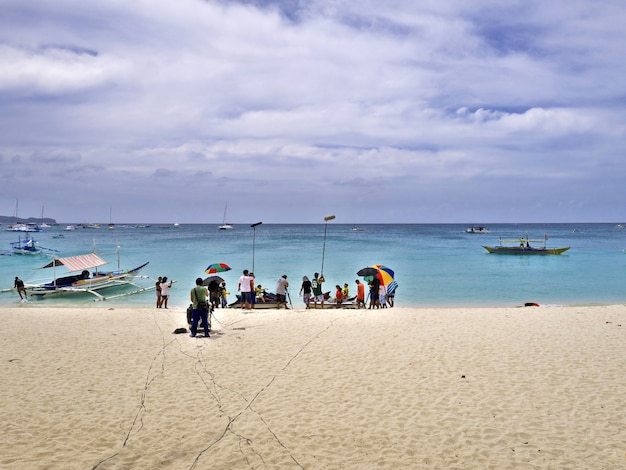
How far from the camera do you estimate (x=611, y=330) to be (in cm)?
1306

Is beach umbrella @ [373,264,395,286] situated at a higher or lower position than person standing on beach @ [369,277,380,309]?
higher

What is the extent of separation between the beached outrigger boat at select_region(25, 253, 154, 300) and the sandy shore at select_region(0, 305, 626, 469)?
13.3 metres

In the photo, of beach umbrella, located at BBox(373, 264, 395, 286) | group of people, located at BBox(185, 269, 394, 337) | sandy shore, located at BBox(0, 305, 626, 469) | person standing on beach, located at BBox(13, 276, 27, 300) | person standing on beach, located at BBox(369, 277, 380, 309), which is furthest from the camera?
person standing on beach, located at BBox(13, 276, 27, 300)

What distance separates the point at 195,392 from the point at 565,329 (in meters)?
11.4

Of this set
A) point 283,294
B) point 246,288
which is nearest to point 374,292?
point 283,294

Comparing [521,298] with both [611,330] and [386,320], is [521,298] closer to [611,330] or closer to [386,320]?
[611,330]

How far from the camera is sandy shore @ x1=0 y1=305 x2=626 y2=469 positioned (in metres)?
6.26

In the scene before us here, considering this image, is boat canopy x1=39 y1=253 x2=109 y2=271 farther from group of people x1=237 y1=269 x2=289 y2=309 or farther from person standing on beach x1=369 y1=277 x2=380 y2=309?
person standing on beach x1=369 y1=277 x2=380 y2=309

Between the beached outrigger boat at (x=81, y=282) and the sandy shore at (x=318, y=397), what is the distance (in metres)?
13.3

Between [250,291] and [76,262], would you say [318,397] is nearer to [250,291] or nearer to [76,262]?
[250,291]

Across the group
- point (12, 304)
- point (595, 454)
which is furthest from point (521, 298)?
point (12, 304)

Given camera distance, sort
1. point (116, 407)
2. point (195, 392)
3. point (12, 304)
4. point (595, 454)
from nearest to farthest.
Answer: point (595, 454) < point (116, 407) < point (195, 392) < point (12, 304)

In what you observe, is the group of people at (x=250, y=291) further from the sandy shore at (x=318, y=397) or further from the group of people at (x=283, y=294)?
the sandy shore at (x=318, y=397)

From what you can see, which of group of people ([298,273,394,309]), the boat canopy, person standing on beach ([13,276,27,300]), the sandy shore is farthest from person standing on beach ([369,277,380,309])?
A: person standing on beach ([13,276,27,300])
